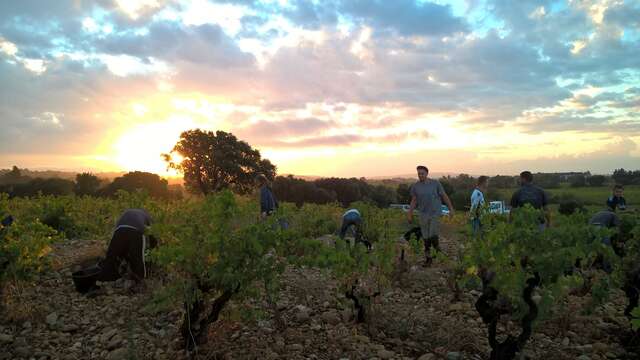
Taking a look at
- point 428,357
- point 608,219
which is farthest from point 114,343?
point 608,219

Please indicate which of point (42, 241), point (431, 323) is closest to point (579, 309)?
point (431, 323)

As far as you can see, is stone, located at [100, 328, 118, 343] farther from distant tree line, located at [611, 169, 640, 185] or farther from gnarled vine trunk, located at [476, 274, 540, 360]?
distant tree line, located at [611, 169, 640, 185]

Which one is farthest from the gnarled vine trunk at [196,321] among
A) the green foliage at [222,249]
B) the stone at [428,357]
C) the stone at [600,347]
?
the stone at [600,347]

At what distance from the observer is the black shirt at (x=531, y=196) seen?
698 centimetres

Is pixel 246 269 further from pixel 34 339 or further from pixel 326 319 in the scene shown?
pixel 34 339

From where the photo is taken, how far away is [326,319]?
4.92 m

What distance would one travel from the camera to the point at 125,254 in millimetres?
5750

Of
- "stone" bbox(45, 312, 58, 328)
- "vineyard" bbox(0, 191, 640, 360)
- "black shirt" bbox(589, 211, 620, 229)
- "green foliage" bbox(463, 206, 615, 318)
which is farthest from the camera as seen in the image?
"black shirt" bbox(589, 211, 620, 229)

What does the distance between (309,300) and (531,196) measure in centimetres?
362

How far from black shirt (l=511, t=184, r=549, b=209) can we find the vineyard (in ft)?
3.83

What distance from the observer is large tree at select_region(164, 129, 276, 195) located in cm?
3133

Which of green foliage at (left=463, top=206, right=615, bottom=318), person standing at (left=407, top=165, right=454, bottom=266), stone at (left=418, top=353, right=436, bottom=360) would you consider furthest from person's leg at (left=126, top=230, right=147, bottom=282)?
person standing at (left=407, top=165, right=454, bottom=266)

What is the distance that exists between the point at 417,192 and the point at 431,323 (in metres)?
2.90

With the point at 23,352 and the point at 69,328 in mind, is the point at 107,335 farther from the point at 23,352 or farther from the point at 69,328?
the point at 23,352
